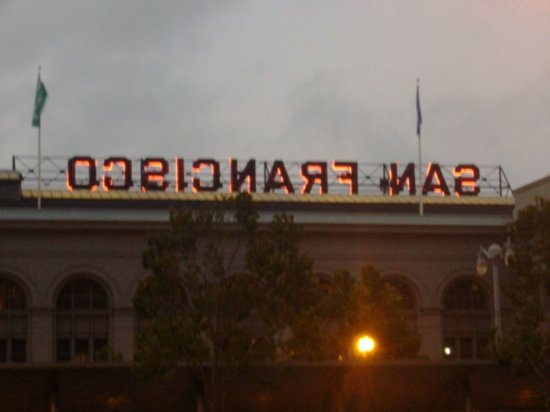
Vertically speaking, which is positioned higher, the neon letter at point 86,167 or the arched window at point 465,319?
the neon letter at point 86,167

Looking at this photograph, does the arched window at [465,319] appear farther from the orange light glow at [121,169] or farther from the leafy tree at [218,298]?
the leafy tree at [218,298]

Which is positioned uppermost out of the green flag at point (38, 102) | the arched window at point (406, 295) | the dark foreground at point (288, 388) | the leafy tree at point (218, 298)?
the green flag at point (38, 102)

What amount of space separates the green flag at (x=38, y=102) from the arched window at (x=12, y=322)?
38.0 feet

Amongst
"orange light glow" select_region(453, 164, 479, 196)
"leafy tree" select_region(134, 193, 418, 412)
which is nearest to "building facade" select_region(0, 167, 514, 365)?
"orange light glow" select_region(453, 164, 479, 196)

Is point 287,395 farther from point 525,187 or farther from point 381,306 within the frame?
point 525,187

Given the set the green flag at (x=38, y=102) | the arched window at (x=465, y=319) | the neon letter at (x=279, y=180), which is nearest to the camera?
the arched window at (x=465, y=319)

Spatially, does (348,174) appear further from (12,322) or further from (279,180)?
(12,322)

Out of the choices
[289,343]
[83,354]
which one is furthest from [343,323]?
[83,354]

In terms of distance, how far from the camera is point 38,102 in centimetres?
8025

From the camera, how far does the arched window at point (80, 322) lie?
237ft

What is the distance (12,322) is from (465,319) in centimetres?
2285

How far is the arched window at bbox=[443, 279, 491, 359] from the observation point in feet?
249

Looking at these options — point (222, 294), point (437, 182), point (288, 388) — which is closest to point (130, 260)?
point (437, 182)

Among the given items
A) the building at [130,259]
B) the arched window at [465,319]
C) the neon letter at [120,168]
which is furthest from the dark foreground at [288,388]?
the neon letter at [120,168]
